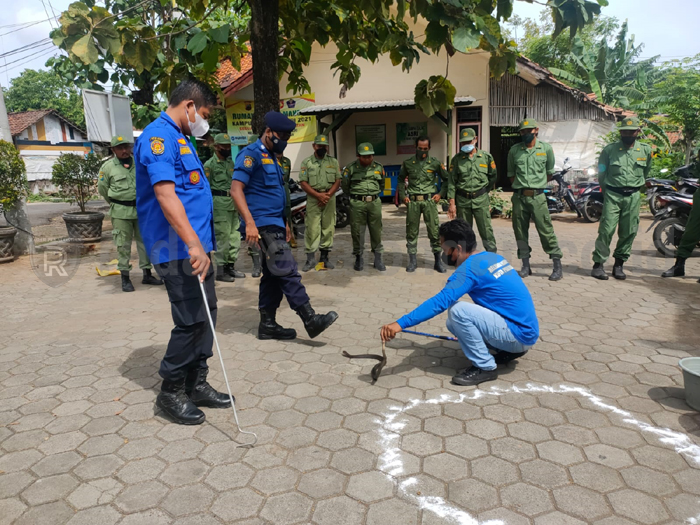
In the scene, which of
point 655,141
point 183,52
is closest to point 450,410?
point 183,52

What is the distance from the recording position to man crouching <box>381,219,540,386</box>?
318cm

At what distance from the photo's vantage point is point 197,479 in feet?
7.69

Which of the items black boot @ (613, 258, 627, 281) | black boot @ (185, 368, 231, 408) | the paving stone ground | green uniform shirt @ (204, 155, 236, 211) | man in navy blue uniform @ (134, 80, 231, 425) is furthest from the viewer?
green uniform shirt @ (204, 155, 236, 211)

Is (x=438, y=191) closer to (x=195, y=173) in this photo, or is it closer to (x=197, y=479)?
(x=195, y=173)

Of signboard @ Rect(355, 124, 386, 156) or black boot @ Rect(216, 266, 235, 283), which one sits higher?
signboard @ Rect(355, 124, 386, 156)

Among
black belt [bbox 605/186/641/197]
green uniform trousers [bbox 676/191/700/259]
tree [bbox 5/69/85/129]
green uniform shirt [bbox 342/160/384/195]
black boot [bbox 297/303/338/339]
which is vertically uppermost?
tree [bbox 5/69/85/129]

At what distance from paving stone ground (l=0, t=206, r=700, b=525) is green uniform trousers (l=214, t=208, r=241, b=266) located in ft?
5.94

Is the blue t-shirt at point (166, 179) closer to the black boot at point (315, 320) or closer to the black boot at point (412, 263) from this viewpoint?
the black boot at point (315, 320)

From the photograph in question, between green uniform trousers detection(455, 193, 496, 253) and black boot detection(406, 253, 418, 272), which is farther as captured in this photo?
black boot detection(406, 253, 418, 272)

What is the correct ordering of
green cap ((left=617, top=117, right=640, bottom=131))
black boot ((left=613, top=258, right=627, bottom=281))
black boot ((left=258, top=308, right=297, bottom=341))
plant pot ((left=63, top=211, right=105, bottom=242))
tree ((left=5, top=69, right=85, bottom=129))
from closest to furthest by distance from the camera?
black boot ((left=258, top=308, right=297, bottom=341))
green cap ((left=617, top=117, right=640, bottom=131))
black boot ((left=613, top=258, right=627, bottom=281))
plant pot ((left=63, top=211, right=105, bottom=242))
tree ((left=5, top=69, right=85, bottom=129))

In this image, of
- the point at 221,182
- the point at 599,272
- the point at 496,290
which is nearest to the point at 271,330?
the point at 496,290

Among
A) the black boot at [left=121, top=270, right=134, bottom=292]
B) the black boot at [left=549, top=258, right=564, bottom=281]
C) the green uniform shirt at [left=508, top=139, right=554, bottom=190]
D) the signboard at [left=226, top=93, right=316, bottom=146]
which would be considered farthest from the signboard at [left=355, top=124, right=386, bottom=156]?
the black boot at [left=121, top=270, right=134, bottom=292]

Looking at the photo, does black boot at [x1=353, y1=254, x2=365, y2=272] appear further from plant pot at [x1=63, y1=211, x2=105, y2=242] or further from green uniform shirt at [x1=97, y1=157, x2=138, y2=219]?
plant pot at [x1=63, y1=211, x2=105, y2=242]

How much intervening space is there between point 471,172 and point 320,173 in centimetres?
201
